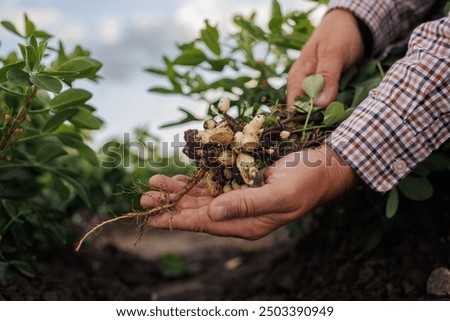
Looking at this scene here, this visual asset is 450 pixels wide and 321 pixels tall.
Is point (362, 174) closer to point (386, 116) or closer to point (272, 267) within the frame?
point (386, 116)

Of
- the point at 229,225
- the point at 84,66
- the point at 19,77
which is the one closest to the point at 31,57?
the point at 19,77

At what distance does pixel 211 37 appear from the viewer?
74.5 inches

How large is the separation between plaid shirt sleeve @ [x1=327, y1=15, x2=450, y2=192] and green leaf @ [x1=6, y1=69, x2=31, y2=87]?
32.6 inches

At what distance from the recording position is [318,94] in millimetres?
1718

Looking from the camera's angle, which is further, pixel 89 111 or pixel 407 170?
pixel 89 111

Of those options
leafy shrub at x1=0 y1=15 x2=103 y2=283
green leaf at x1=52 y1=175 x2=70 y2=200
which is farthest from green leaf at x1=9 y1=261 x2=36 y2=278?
green leaf at x1=52 y1=175 x2=70 y2=200

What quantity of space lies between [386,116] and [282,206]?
0.38 m

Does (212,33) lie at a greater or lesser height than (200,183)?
greater

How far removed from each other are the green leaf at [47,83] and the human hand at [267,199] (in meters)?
0.35

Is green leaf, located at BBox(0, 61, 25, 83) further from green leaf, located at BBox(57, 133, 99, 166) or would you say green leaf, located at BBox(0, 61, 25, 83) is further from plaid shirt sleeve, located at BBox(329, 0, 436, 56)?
plaid shirt sleeve, located at BBox(329, 0, 436, 56)

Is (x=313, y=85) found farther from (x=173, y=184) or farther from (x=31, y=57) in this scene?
(x=31, y=57)

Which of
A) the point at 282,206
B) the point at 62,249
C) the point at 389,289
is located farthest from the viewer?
the point at 62,249

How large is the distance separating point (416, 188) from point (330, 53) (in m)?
0.51
